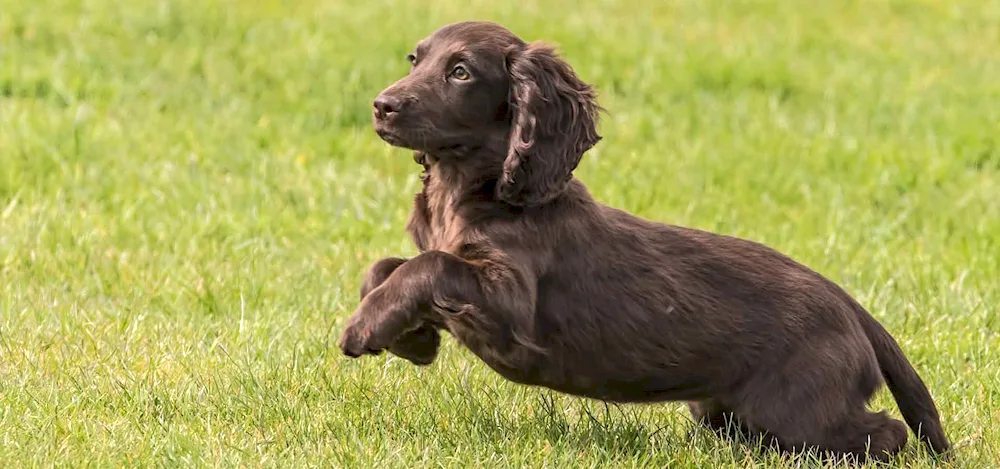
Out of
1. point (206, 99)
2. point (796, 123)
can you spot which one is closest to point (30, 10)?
point (206, 99)

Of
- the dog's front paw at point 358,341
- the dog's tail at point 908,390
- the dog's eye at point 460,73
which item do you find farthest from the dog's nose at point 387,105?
the dog's tail at point 908,390

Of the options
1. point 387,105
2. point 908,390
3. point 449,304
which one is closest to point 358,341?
point 449,304

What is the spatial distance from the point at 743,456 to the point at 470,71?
4.87 feet

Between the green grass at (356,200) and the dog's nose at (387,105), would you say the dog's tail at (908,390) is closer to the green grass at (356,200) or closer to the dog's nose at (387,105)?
the green grass at (356,200)

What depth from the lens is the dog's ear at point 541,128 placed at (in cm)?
422

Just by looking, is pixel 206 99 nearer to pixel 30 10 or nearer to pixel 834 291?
pixel 30 10

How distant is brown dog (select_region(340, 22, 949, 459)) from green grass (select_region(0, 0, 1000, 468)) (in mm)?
224

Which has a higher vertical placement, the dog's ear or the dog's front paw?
the dog's ear

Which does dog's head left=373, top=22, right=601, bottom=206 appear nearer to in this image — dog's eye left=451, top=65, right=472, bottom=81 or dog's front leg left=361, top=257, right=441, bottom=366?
dog's eye left=451, top=65, right=472, bottom=81

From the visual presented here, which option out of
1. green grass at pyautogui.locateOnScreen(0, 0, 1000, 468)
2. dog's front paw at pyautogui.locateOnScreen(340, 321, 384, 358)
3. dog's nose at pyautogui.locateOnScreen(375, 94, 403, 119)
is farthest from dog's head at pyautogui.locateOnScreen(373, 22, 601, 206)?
green grass at pyautogui.locateOnScreen(0, 0, 1000, 468)

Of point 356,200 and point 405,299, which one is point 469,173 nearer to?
point 405,299

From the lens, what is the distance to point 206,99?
384 inches

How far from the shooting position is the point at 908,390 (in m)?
4.63

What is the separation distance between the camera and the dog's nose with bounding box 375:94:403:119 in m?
4.13
